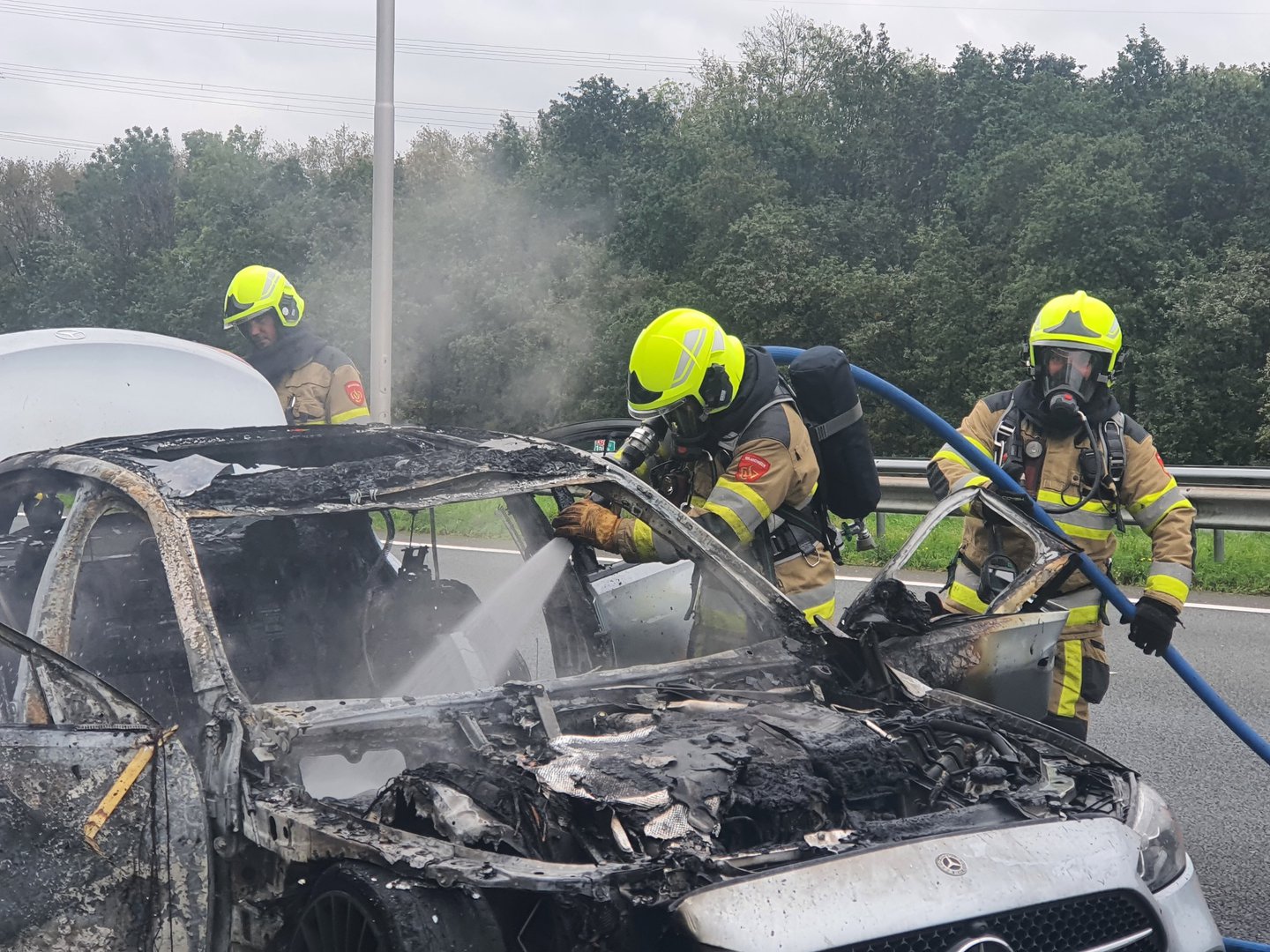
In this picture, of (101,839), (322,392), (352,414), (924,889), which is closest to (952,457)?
(924,889)

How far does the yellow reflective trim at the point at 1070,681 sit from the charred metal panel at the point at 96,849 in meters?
2.96

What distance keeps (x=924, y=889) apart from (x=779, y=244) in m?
34.4

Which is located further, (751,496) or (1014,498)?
(1014,498)

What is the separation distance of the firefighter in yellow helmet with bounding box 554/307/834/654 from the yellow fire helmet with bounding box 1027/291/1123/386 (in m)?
0.87

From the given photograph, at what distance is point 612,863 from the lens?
240 centimetres

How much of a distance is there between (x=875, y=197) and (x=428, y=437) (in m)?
39.2

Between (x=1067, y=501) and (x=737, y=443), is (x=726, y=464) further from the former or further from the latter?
(x=1067, y=501)

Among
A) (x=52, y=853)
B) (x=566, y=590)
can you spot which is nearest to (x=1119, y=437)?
(x=566, y=590)

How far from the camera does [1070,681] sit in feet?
15.0

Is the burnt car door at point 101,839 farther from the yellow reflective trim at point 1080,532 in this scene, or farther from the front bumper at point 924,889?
the yellow reflective trim at point 1080,532

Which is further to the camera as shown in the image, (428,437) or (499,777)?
(428,437)

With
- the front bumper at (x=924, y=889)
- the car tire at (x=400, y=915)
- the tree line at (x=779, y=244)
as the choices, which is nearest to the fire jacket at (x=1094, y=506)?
the front bumper at (x=924, y=889)

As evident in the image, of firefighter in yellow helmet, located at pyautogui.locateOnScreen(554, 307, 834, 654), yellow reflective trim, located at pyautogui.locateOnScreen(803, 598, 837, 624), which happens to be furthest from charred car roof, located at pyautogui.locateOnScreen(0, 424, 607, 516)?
yellow reflective trim, located at pyautogui.locateOnScreen(803, 598, 837, 624)

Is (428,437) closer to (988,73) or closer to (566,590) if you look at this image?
(566,590)
